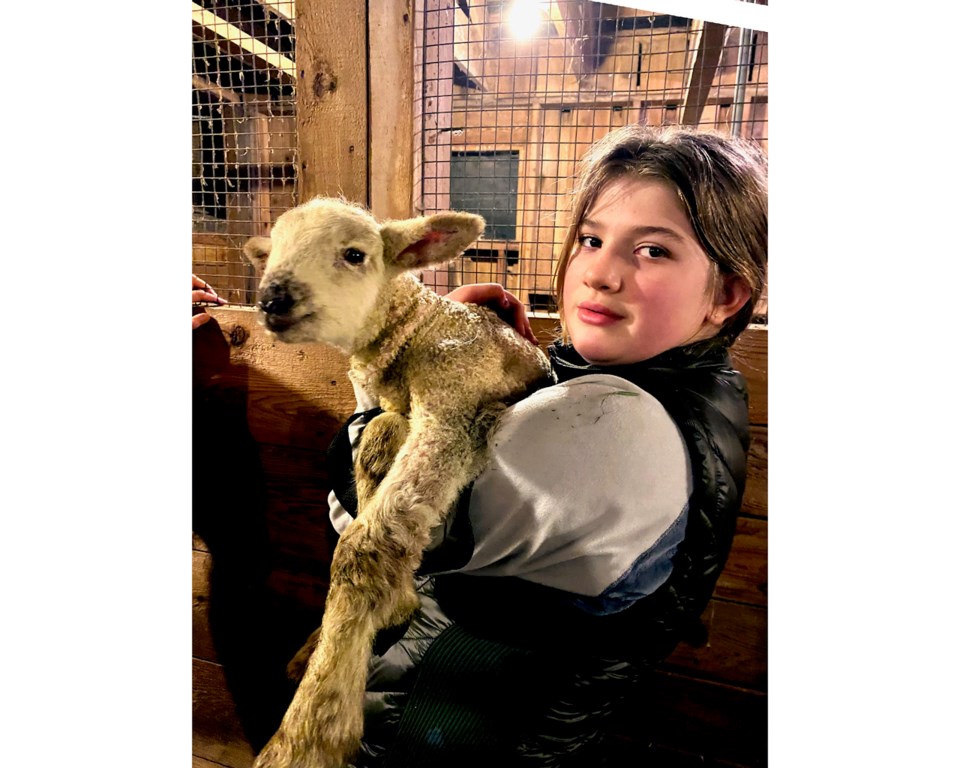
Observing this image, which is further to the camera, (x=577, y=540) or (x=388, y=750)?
(x=388, y=750)

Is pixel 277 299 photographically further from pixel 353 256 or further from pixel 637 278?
pixel 637 278

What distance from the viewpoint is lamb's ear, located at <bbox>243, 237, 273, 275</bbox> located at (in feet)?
2.72

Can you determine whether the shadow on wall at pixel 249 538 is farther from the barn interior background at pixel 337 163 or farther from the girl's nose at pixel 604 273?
the girl's nose at pixel 604 273

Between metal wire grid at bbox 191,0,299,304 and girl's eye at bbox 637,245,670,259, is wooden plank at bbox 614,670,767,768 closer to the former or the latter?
girl's eye at bbox 637,245,670,259

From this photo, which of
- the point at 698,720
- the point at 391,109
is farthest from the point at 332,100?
the point at 698,720

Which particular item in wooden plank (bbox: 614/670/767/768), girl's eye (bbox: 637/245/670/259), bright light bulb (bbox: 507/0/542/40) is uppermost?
bright light bulb (bbox: 507/0/542/40)

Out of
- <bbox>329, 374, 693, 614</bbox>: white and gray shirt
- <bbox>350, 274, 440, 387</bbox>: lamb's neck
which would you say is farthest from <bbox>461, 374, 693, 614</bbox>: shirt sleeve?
<bbox>350, 274, 440, 387</bbox>: lamb's neck

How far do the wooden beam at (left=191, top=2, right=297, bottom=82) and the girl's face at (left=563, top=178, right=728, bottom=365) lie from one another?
55 cm

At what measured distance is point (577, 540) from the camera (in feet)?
2.44
